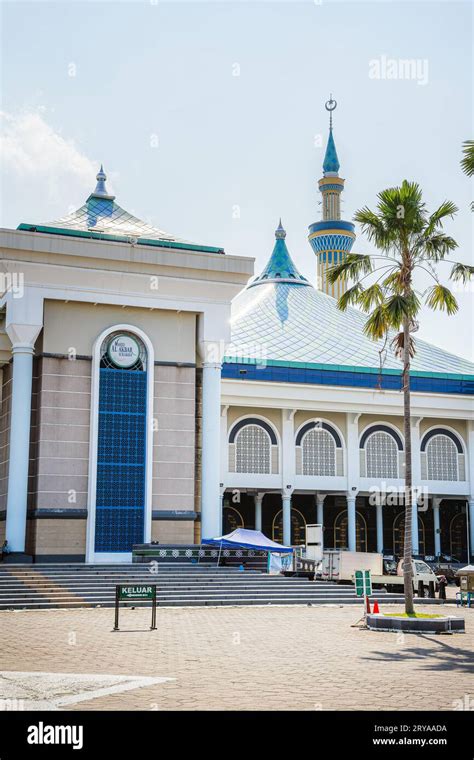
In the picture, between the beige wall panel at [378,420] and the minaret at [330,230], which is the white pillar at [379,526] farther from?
the minaret at [330,230]

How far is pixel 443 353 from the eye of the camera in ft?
178

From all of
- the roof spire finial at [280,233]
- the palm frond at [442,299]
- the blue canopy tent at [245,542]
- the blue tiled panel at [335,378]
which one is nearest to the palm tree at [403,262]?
the palm frond at [442,299]

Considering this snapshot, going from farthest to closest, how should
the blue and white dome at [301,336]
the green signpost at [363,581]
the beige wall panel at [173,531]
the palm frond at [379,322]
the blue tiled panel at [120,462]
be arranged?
1. the blue and white dome at [301,336]
2. the beige wall panel at [173,531]
3. the blue tiled panel at [120,462]
4. the green signpost at [363,581]
5. the palm frond at [379,322]

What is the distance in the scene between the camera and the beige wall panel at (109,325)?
31.6 meters

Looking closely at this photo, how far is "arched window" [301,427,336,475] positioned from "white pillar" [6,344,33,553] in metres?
18.9

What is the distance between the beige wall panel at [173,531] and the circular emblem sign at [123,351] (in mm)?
5600

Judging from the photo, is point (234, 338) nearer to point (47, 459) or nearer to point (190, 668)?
point (47, 459)

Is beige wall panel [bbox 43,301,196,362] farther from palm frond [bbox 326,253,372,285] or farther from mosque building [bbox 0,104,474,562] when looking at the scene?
palm frond [bbox 326,253,372,285]

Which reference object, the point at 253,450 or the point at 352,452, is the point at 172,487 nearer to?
the point at 253,450

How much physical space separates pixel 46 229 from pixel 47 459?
25.6 feet

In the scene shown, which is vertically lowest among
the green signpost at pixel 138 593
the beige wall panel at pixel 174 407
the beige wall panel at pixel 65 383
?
the green signpost at pixel 138 593

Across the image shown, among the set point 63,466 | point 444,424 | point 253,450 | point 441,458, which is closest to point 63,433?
point 63,466

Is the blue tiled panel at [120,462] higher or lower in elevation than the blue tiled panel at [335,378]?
lower
